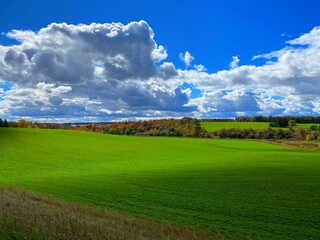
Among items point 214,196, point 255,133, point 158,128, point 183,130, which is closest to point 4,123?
point 158,128

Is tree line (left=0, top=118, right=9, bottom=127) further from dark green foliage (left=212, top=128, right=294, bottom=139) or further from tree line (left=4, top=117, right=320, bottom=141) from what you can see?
dark green foliage (left=212, top=128, right=294, bottom=139)

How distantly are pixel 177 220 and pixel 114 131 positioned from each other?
13302cm

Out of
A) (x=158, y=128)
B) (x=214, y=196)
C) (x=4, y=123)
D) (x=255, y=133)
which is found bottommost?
(x=214, y=196)

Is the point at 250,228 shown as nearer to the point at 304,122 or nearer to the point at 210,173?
the point at 210,173

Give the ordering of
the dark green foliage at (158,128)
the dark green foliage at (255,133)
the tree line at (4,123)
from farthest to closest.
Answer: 1. the dark green foliage at (158,128)
2. the dark green foliage at (255,133)
3. the tree line at (4,123)

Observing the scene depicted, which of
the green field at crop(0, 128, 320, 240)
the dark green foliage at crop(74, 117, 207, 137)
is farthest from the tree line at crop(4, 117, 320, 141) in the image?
the green field at crop(0, 128, 320, 240)

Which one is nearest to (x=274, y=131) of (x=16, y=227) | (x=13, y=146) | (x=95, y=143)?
(x=95, y=143)

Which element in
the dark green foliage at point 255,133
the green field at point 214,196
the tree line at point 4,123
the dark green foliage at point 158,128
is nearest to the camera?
the green field at point 214,196

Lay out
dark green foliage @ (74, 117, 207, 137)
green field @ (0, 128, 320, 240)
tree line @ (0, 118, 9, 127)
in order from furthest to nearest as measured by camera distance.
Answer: dark green foliage @ (74, 117, 207, 137), tree line @ (0, 118, 9, 127), green field @ (0, 128, 320, 240)

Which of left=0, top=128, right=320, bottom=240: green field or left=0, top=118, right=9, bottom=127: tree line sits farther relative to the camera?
left=0, top=118, right=9, bottom=127: tree line

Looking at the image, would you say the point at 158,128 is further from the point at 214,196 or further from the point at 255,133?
the point at 214,196

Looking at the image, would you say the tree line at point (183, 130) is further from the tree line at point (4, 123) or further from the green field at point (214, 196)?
the green field at point (214, 196)

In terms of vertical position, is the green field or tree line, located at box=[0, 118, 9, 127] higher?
tree line, located at box=[0, 118, 9, 127]

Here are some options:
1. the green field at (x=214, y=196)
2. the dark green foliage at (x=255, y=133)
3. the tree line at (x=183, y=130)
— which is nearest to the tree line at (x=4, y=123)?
the tree line at (x=183, y=130)
